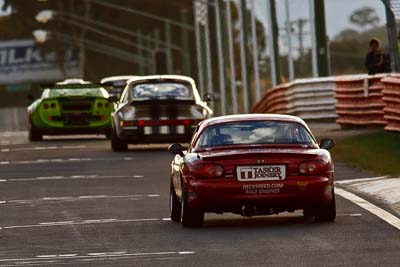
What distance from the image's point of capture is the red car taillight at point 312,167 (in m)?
16.3

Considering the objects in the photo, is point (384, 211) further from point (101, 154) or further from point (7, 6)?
point (7, 6)

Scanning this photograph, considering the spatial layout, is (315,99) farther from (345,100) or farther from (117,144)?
(117,144)

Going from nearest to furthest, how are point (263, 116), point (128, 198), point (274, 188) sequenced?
point (274, 188) → point (263, 116) → point (128, 198)

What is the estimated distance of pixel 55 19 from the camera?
132 metres

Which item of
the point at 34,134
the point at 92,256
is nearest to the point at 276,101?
the point at 34,134

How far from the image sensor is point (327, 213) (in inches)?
655

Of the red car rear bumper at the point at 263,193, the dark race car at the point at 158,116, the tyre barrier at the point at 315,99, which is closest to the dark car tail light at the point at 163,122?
the dark race car at the point at 158,116

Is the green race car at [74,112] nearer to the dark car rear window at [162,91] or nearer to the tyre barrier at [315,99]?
the dark car rear window at [162,91]

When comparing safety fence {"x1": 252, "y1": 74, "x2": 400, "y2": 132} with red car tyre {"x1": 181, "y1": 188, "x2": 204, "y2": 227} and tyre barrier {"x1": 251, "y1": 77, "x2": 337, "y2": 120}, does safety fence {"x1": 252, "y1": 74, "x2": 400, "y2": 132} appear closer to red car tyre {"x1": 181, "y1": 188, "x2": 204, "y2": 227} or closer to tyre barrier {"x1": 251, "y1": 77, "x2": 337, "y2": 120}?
tyre barrier {"x1": 251, "y1": 77, "x2": 337, "y2": 120}

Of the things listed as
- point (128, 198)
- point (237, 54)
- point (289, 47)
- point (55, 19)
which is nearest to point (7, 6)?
point (55, 19)

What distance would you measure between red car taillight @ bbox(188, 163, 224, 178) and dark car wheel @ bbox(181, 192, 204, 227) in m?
0.29

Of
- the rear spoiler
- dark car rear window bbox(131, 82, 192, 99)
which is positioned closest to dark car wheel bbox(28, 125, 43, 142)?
the rear spoiler

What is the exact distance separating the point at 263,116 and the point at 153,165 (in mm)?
11078

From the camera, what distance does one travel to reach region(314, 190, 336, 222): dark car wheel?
16547 mm
